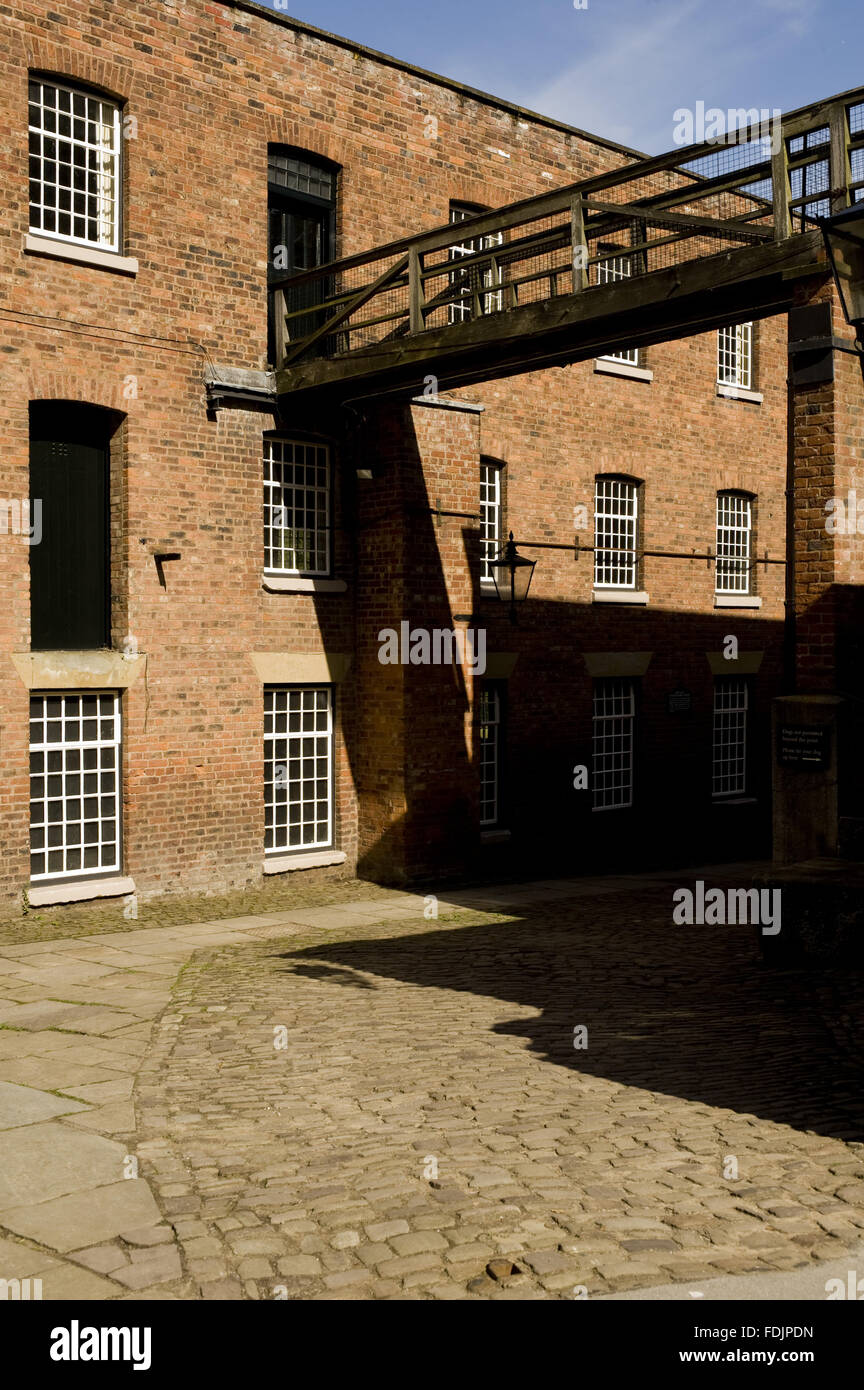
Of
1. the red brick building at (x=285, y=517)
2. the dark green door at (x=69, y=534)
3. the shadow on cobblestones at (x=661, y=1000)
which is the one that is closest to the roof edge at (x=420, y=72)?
the red brick building at (x=285, y=517)

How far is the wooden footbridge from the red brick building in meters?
0.67

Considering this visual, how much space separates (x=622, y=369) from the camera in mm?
19875

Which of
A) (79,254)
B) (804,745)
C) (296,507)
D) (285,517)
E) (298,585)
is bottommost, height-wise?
(804,745)

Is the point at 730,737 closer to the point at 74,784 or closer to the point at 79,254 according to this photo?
the point at 74,784

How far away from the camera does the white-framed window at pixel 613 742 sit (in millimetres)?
20000

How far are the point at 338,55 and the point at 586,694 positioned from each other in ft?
30.7

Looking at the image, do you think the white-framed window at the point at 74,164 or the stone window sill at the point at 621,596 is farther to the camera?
the stone window sill at the point at 621,596

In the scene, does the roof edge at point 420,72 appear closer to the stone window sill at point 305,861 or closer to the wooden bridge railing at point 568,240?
the wooden bridge railing at point 568,240

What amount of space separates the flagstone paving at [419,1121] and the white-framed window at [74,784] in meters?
1.94

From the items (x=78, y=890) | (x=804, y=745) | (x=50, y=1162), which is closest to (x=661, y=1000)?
(x=804, y=745)

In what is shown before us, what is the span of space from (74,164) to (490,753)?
918cm

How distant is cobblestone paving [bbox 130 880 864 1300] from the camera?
516 centimetres

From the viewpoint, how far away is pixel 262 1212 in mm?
5668

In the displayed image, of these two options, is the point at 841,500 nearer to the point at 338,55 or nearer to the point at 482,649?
the point at 482,649
